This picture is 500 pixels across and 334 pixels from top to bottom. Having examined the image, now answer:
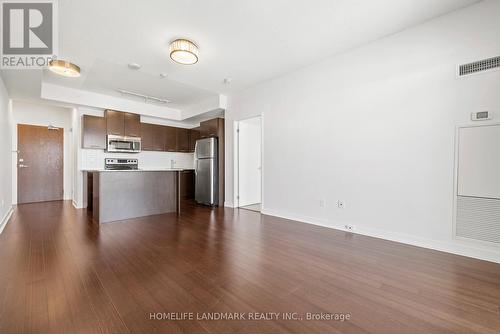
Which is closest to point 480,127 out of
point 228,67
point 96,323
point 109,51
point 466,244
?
point 466,244

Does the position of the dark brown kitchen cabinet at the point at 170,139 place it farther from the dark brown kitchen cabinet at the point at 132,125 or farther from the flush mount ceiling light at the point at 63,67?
the flush mount ceiling light at the point at 63,67

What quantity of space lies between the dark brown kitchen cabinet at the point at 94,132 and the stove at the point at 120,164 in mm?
439

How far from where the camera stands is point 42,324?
1.34 meters

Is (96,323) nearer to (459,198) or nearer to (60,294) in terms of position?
(60,294)

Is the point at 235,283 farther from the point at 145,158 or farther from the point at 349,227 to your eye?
the point at 145,158

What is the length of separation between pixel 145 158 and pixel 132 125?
1.07 m

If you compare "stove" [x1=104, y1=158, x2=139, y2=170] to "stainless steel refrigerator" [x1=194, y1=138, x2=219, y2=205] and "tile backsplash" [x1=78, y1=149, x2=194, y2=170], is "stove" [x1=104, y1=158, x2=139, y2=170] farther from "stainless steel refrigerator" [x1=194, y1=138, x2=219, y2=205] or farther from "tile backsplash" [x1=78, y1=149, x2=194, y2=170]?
"stainless steel refrigerator" [x1=194, y1=138, x2=219, y2=205]

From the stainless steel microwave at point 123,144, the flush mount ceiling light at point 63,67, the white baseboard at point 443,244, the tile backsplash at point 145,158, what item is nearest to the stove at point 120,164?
the tile backsplash at point 145,158

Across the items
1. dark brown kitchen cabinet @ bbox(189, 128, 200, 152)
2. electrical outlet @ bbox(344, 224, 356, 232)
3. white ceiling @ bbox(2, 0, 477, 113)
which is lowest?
electrical outlet @ bbox(344, 224, 356, 232)

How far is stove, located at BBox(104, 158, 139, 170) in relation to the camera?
217 inches

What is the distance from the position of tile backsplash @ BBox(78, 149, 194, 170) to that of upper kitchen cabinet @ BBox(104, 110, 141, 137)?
646mm

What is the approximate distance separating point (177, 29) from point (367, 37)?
2.53m

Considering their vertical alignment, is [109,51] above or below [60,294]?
above

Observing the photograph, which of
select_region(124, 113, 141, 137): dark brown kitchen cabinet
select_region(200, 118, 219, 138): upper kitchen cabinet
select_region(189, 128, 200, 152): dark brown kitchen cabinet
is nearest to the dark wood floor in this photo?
select_region(124, 113, 141, 137): dark brown kitchen cabinet
